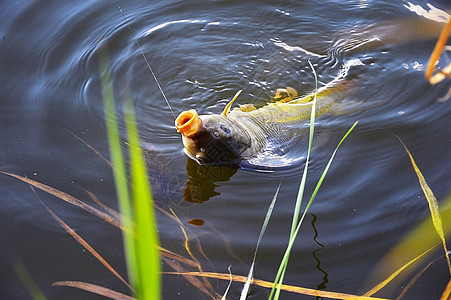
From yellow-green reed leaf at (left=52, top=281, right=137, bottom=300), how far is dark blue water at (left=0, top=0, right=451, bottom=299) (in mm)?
39

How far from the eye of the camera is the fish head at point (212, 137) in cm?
347

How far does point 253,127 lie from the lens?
4180 millimetres

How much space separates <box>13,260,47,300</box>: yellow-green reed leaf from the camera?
2.96 meters

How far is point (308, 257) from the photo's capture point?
3.22 m

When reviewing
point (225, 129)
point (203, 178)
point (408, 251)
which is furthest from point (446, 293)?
point (203, 178)

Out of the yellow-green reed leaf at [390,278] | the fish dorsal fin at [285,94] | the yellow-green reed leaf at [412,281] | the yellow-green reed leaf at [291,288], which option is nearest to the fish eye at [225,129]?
the yellow-green reed leaf at [291,288]

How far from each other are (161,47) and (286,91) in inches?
54.5

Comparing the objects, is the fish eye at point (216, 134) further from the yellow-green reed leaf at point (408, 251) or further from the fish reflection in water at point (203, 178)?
the yellow-green reed leaf at point (408, 251)

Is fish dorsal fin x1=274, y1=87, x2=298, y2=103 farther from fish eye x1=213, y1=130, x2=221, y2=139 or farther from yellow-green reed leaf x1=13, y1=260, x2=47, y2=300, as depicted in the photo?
yellow-green reed leaf x1=13, y1=260, x2=47, y2=300

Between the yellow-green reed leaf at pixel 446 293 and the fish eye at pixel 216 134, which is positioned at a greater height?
the fish eye at pixel 216 134

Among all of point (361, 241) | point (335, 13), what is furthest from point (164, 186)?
point (335, 13)

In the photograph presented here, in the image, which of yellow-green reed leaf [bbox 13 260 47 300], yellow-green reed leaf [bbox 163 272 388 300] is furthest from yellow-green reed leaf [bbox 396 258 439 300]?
yellow-green reed leaf [bbox 13 260 47 300]

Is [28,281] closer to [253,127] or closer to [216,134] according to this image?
[216,134]

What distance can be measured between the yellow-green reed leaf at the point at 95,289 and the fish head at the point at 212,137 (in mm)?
Answer: 1114
